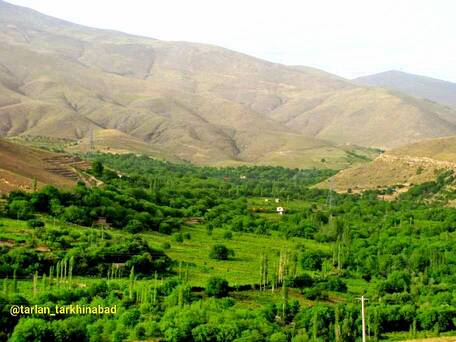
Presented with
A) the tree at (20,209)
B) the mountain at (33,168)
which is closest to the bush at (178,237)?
the tree at (20,209)

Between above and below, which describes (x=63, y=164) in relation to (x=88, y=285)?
above

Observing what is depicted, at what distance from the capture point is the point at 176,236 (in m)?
86.0

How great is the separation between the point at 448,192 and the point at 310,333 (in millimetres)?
88508

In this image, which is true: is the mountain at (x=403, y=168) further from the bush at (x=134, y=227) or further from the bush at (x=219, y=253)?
the bush at (x=219, y=253)

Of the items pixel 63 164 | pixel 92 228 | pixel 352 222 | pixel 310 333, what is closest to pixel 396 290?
pixel 310 333

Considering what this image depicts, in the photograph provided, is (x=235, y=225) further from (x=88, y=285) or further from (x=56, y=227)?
(x=88, y=285)

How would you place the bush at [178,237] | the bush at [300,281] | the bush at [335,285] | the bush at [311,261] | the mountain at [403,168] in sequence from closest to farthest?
the bush at [300,281] < the bush at [335,285] < the bush at [311,261] < the bush at [178,237] < the mountain at [403,168]

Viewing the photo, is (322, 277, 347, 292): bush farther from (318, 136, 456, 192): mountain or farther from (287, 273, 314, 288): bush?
(318, 136, 456, 192): mountain

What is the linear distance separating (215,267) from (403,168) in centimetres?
9597

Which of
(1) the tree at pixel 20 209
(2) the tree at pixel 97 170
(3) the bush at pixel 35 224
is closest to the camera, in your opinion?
(3) the bush at pixel 35 224

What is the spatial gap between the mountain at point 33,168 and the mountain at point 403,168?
6432 centimetres

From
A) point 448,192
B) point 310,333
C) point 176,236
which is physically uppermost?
point 448,192

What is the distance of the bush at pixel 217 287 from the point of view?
61469 mm

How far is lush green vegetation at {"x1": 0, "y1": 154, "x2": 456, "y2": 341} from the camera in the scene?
5031cm
